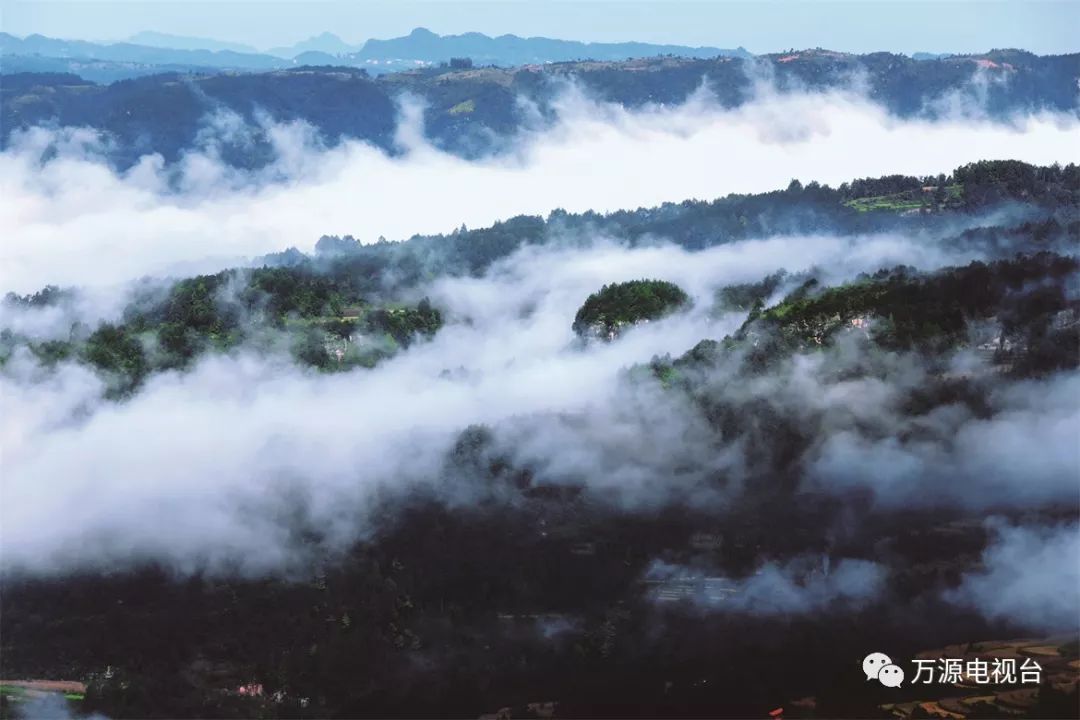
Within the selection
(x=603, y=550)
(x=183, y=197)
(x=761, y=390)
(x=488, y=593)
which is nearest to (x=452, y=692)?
(x=488, y=593)

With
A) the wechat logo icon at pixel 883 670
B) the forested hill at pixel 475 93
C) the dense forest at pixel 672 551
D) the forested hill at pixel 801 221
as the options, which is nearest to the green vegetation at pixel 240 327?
the forested hill at pixel 801 221

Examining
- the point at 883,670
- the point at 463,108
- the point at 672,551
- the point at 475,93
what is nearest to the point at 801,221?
the point at 672,551

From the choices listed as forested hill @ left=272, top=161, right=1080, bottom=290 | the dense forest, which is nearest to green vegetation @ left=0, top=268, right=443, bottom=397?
forested hill @ left=272, top=161, right=1080, bottom=290

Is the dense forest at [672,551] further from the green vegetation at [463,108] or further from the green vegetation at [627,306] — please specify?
the green vegetation at [463,108]

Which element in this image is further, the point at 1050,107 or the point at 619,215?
the point at 1050,107

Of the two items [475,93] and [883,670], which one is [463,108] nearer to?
[475,93]

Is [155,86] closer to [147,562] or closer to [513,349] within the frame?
[513,349]

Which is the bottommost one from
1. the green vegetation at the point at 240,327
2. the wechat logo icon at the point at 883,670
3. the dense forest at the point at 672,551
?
the wechat logo icon at the point at 883,670
